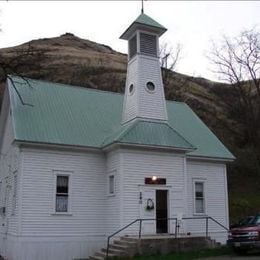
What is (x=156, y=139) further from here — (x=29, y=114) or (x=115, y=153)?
(x=29, y=114)

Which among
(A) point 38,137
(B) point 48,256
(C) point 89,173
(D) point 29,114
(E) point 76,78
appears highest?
(E) point 76,78

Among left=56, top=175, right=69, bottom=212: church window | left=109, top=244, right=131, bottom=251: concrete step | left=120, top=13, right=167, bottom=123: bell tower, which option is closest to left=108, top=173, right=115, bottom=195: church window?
left=56, top=175, right=69, bottom=212: church window

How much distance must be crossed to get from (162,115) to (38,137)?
6742 mm

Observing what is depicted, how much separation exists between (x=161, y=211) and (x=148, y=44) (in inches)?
363

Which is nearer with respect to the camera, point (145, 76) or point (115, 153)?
point (115, 153)

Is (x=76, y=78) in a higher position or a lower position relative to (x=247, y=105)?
higher

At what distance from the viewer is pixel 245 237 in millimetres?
19016

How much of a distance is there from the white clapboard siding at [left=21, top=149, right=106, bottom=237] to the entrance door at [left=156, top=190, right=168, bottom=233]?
278 cm

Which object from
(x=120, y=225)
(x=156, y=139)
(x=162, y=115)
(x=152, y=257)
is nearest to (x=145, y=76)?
(x=162, y=115)

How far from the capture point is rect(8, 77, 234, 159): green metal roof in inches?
841

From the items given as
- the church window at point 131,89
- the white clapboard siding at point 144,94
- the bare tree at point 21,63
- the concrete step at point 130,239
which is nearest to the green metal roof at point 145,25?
the white clapboard siding at point 144,94

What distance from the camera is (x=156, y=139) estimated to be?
21.6m

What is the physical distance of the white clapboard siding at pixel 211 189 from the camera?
2411cm

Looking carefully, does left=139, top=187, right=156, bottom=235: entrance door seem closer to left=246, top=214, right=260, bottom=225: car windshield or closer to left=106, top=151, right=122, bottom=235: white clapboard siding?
left=106, top=151, right=122, bottom=235: white clapboard siding
